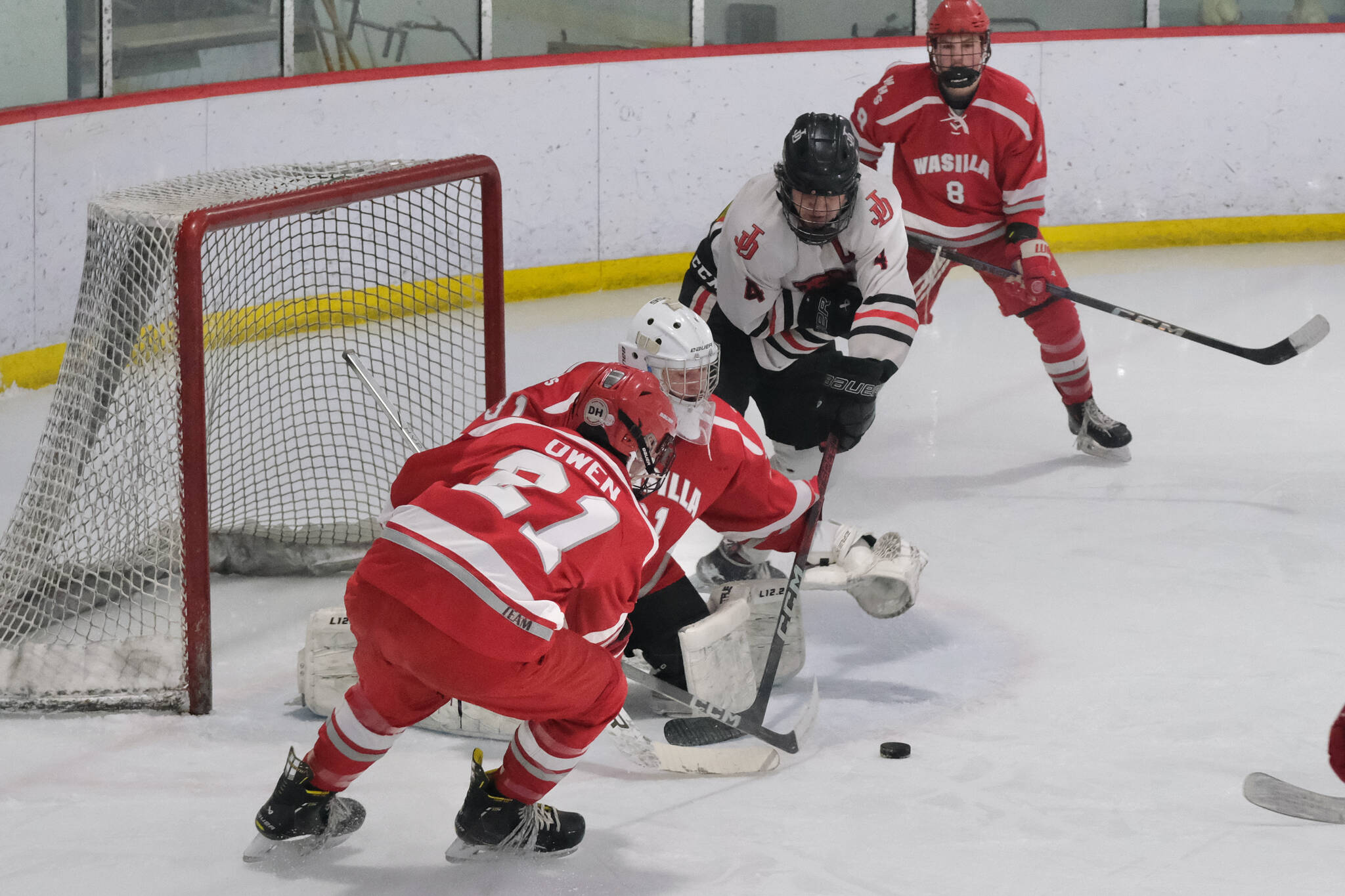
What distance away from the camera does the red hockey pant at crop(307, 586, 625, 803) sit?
2.04 meters

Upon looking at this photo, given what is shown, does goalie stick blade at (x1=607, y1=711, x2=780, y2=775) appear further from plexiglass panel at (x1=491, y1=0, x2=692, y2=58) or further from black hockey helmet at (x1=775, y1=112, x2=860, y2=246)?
plexiglass panel at (x1=491, y1=0, x2=692, y2=58)

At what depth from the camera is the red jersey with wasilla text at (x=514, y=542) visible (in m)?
2.00

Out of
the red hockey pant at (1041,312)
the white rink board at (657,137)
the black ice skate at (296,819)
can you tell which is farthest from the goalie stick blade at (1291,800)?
the white rink board at (657,137)


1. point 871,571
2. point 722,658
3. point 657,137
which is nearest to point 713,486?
point 722,658

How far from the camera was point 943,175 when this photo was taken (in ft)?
14.4

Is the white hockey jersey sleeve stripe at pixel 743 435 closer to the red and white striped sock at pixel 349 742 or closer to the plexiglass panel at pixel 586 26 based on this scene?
the red and white striped sock at pixel 349 742

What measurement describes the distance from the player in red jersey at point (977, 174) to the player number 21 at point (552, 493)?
2.47m

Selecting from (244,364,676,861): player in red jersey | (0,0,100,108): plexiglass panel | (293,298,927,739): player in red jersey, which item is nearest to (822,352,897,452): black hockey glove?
(293,298,927,739): player in red jersey

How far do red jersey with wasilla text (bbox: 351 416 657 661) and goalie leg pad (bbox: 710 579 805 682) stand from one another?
0.84m

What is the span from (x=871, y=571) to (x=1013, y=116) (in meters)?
1.78

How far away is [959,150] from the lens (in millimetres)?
4355

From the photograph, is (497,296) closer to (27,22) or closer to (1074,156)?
(27,22)

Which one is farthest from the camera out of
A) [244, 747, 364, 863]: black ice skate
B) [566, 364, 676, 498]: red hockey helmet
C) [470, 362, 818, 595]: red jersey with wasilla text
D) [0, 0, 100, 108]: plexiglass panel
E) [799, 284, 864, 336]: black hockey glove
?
[0, 0, 100, 108]: plexiglass panel

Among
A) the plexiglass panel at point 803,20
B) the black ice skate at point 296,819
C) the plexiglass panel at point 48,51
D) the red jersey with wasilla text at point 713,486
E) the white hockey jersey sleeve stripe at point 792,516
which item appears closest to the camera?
the black ice skate at point 296,819
